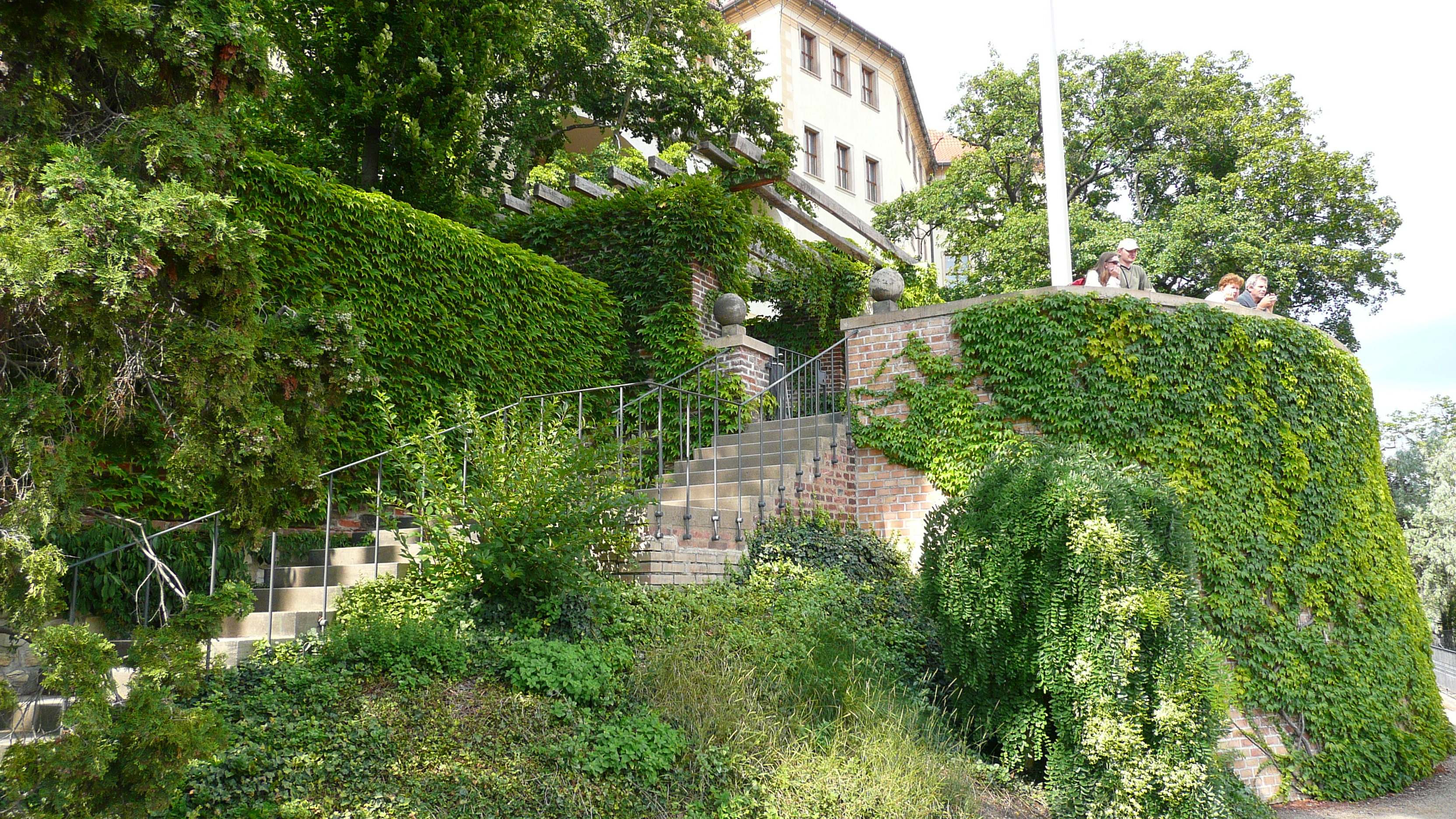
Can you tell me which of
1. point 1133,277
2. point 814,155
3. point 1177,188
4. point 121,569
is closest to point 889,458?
point 1133,277

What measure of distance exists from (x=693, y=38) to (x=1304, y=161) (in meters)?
13.1

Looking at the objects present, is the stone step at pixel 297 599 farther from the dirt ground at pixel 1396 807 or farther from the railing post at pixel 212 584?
the dirt ground at pixel 1396 807

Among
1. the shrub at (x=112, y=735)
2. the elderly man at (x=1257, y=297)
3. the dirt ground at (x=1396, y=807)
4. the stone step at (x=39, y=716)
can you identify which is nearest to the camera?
the shrub at (x=112, y=735)

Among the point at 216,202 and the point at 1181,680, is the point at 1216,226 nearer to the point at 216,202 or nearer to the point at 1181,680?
the point at 1181,680

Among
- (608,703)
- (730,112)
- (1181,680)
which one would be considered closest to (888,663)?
(1181,680)

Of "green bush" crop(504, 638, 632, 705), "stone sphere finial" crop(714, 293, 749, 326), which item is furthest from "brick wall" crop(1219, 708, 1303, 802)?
"stone sphere finial" crop(714, 293, 749, 326)

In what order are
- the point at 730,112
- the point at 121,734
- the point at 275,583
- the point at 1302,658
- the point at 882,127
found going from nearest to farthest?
the point at 121,734
the point at 275,583
the point at 1302,658
the point at 730,112
the point at 882,127

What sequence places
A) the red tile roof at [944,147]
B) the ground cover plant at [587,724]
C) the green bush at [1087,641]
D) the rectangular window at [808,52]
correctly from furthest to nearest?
the red tile roof at [944,147]
the rectangular window at [808,52]
the green bush at [1087,641]
the ground cover plant at [587,724]

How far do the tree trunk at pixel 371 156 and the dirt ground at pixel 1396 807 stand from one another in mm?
10689

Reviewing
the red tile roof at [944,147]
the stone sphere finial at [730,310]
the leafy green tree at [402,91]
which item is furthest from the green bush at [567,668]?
the red tile roof at [944,147]

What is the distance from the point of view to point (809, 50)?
93.8ft

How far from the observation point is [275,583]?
6637mm

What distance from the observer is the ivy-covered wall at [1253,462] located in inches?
320

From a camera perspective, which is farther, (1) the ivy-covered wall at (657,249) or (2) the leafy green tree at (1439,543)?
(2) the leafy green tree at (1439,543)
